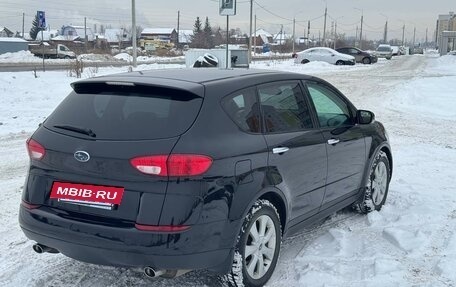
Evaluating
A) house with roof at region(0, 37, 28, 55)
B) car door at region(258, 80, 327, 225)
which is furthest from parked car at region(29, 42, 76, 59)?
car door at region(258, 80, 327, 225)

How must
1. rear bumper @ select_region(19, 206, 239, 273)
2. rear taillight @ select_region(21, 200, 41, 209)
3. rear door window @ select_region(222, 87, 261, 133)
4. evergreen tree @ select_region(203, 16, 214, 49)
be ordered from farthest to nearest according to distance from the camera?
1. evergreen tree @ select_region(203, 16, 214, 49)
2. rear door window @ select_region(222, 87, 261, 133)
3. rear taillight @ select_region(21, 200, 41, 209)
4. rear bumper @ select_region(19, 206, 239, 273)

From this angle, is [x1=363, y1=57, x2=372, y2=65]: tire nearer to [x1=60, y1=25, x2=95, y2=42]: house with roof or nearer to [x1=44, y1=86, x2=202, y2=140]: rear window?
[x1=44, y1=86, x2=202, y2=140]: rear window

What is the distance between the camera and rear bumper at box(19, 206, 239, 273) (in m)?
3.32

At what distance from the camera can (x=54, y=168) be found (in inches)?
143

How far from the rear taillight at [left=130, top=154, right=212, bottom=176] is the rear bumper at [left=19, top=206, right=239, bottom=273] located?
1.19 ft

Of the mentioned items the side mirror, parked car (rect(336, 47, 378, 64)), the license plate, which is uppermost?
parked car (rect(336, 47, 378, 64))

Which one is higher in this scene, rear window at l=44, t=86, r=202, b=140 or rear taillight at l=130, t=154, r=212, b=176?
rear window at l=44, t=86, r=202, b=140

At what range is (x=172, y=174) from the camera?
3326mm

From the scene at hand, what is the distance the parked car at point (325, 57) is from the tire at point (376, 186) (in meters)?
37.2

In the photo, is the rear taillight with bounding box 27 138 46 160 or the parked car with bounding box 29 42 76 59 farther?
the parked car with bounding box 29 42 76 59

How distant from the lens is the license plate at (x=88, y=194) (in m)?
3.39

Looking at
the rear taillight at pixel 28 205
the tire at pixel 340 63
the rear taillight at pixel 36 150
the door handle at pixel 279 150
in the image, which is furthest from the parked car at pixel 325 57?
the rear taillight at pixel 28 205

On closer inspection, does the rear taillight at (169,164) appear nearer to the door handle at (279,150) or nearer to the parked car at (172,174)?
the parked car at (172,174)

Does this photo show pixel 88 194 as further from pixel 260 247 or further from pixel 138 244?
pixel 260 247
